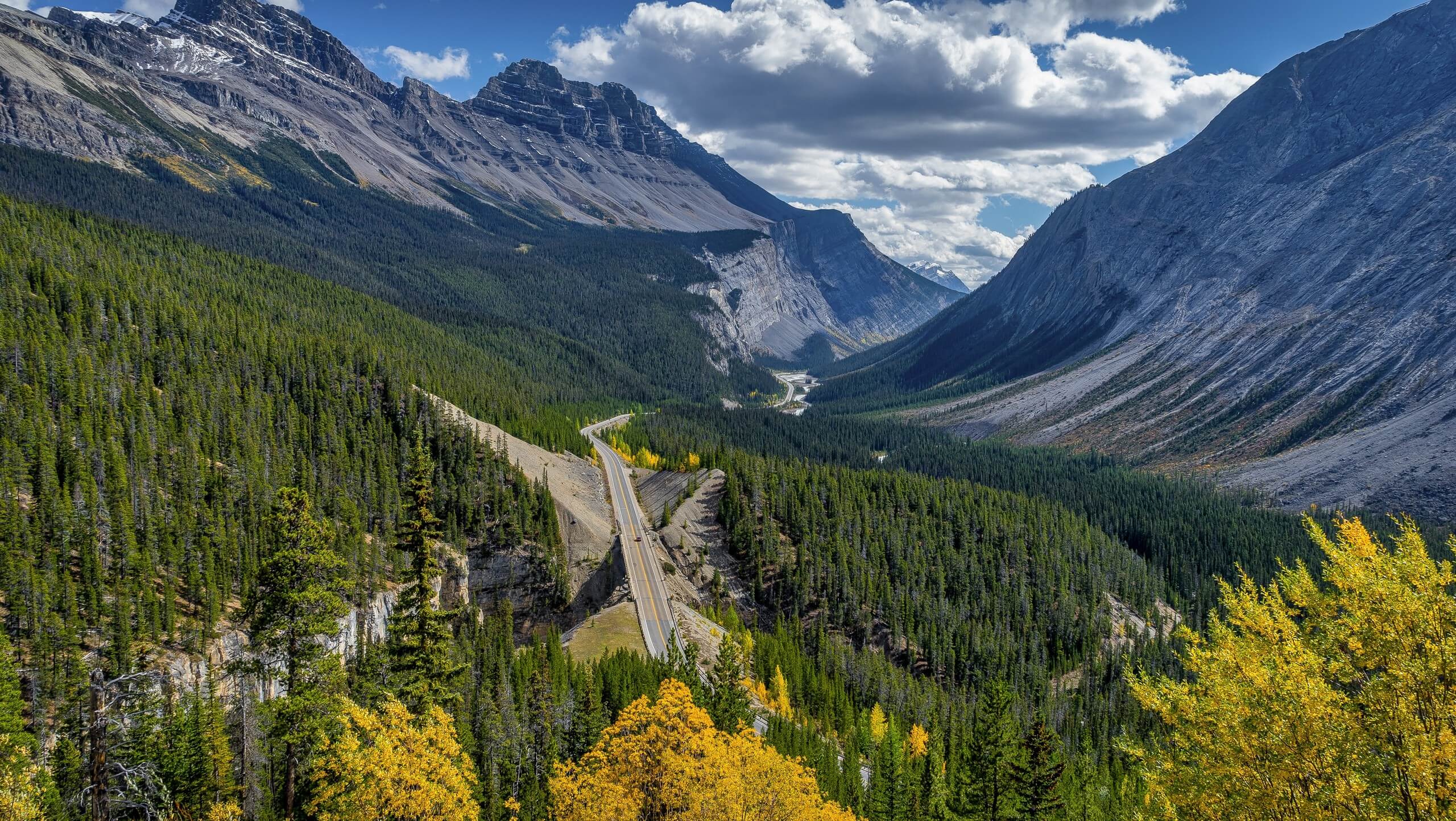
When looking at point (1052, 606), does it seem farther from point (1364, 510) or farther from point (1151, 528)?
point (1364, 510)

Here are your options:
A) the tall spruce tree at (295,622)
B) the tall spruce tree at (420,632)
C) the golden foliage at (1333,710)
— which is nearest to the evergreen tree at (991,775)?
the golden foliage at (1333,710)

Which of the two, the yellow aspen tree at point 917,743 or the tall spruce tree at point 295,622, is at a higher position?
the tall spruce tree at point 295,622

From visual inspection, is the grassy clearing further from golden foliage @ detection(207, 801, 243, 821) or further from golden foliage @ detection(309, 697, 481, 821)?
golden foliage @ detection(309, 697, 481, 821)

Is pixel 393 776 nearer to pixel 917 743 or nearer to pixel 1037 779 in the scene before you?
pixel 1037 779

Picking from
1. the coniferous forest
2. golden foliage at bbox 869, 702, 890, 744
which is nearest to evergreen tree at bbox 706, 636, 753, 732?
the coniferous forest

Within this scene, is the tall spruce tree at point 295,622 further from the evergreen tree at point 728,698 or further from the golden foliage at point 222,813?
the evergreen tree at point 728,698

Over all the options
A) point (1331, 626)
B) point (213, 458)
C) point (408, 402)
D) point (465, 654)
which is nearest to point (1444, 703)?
point (1331, 626)
